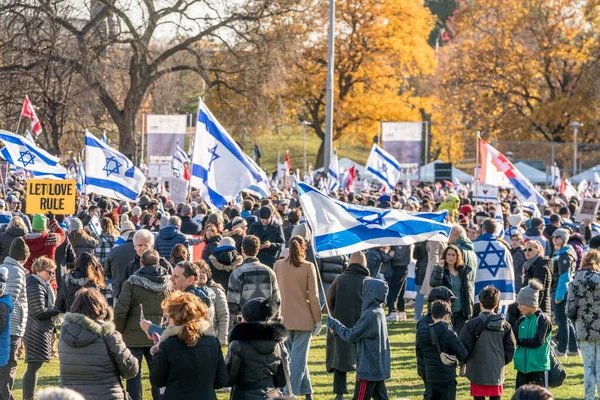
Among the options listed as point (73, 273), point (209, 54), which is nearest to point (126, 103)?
point (209, 54)

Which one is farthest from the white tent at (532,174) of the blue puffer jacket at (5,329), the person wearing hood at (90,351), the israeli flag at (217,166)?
the person wearing hood at (90,351)

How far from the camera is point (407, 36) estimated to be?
54156mm

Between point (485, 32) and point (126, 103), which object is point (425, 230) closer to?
point (126, 103)

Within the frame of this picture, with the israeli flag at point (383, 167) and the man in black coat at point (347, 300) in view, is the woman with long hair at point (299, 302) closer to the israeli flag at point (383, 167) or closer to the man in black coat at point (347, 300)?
the man in black coat at point (347, 300)

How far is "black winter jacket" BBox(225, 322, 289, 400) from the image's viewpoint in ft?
22.7

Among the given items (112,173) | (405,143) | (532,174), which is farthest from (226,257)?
(532,174)

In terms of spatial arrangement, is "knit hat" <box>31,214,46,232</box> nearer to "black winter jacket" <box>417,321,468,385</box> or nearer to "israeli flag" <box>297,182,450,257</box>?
"israeli flag" <box>297,182,450,257</box>

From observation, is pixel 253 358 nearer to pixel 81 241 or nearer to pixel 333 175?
pixel 81 241

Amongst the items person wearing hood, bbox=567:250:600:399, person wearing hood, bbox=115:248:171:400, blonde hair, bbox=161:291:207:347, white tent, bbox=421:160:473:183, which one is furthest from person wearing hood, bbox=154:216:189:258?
white tent, bbox=421:160:473:183

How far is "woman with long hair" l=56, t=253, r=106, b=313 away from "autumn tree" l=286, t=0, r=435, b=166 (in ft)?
142

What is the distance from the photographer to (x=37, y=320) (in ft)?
32.6

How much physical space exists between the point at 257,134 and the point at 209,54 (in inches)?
152

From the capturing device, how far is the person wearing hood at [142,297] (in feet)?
30.0

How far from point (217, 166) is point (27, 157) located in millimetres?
7320
